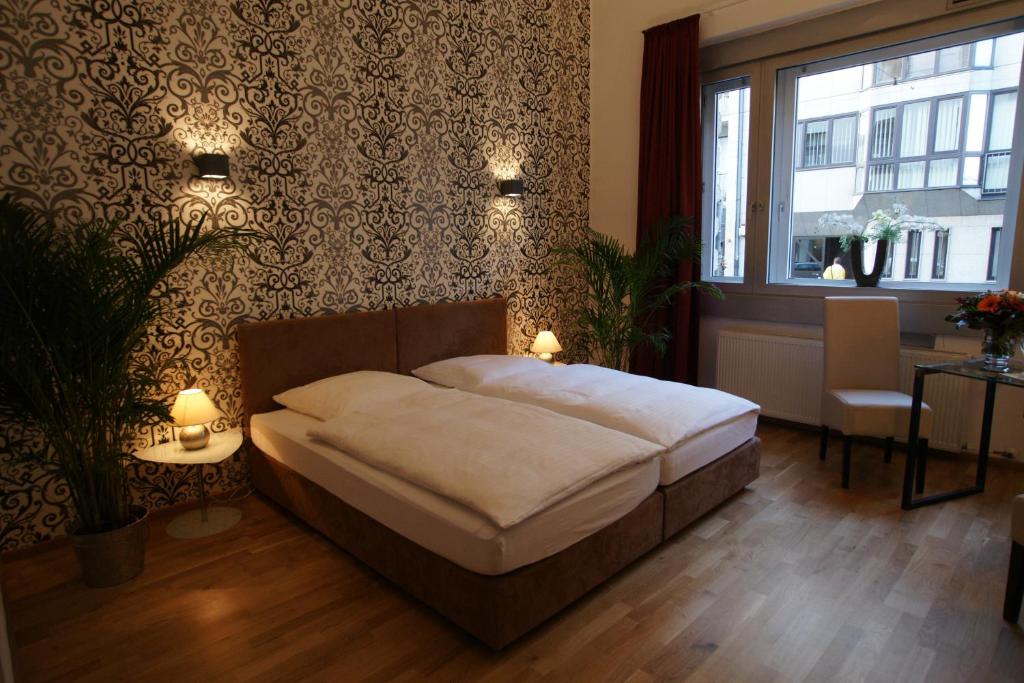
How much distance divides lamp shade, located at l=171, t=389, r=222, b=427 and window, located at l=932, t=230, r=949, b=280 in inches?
165

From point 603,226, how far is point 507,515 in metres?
3.51

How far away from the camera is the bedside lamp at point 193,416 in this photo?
8.43 ft

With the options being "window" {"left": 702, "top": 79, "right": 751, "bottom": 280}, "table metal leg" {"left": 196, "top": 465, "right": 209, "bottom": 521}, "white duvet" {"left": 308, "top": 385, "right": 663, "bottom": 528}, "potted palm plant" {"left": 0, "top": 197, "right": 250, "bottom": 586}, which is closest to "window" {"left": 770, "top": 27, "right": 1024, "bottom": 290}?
"window" {"left": 702, "top": 79, "right": 751, "bottom": 280}

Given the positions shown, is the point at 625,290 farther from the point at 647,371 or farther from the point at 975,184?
the point at 975,184

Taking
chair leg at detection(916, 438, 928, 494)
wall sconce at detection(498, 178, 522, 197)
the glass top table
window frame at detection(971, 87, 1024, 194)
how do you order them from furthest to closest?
wall sconce at detection(498, 178, 522, 197) → window frame at detection(971, 87, 1024, 194) → chair leg at detection(916, 438, 928, 494) → the glass top table

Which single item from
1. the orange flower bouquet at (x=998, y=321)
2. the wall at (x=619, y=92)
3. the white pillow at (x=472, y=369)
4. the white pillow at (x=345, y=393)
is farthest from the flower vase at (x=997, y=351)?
the white pillow at (x=345, y=393)

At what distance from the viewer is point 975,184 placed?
11.0 ft

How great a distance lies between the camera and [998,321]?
262 cm

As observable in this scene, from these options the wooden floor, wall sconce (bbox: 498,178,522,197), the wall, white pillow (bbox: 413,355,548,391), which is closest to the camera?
the wooden floor

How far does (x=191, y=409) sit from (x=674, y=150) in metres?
3.53

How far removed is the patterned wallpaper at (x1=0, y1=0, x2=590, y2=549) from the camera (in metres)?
2.39

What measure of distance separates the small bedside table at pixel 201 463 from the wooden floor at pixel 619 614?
3.5 inches

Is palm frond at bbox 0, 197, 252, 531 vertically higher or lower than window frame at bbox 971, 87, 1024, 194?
lower

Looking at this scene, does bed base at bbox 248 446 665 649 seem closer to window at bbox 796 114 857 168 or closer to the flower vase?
the flower vase
